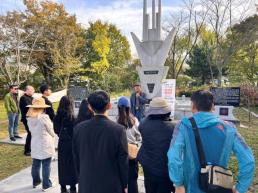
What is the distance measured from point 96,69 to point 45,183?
82.4 ft

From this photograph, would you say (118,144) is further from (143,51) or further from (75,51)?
(75,51)

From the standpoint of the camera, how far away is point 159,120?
3.24 m

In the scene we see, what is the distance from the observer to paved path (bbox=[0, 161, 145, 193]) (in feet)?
17.2

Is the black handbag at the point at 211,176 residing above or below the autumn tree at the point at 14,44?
below

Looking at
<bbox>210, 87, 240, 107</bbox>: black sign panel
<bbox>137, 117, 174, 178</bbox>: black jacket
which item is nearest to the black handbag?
<bbox>137, 117, 174, 178</bbox>: black jacket

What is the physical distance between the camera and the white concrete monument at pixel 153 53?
42.2ft

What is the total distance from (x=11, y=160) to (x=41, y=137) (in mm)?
2914

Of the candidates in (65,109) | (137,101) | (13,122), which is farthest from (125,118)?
(13,122)

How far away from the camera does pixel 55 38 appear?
89.0ft

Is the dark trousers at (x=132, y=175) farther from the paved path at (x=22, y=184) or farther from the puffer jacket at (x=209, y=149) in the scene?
the puffer jacket at (x=209, y=149)

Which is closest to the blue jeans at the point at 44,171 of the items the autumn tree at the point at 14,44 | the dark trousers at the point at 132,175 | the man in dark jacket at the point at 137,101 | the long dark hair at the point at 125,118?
the dark trousers at the point at 132,175

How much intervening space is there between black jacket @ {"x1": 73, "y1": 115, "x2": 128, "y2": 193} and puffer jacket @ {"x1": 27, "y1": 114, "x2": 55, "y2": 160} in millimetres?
2147

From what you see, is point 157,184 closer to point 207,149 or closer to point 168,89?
point 207,149

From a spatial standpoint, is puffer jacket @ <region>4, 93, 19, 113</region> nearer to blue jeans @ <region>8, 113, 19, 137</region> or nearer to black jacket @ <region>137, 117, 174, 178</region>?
blue jeans @ <region>8, 113, 19, 137</region>
